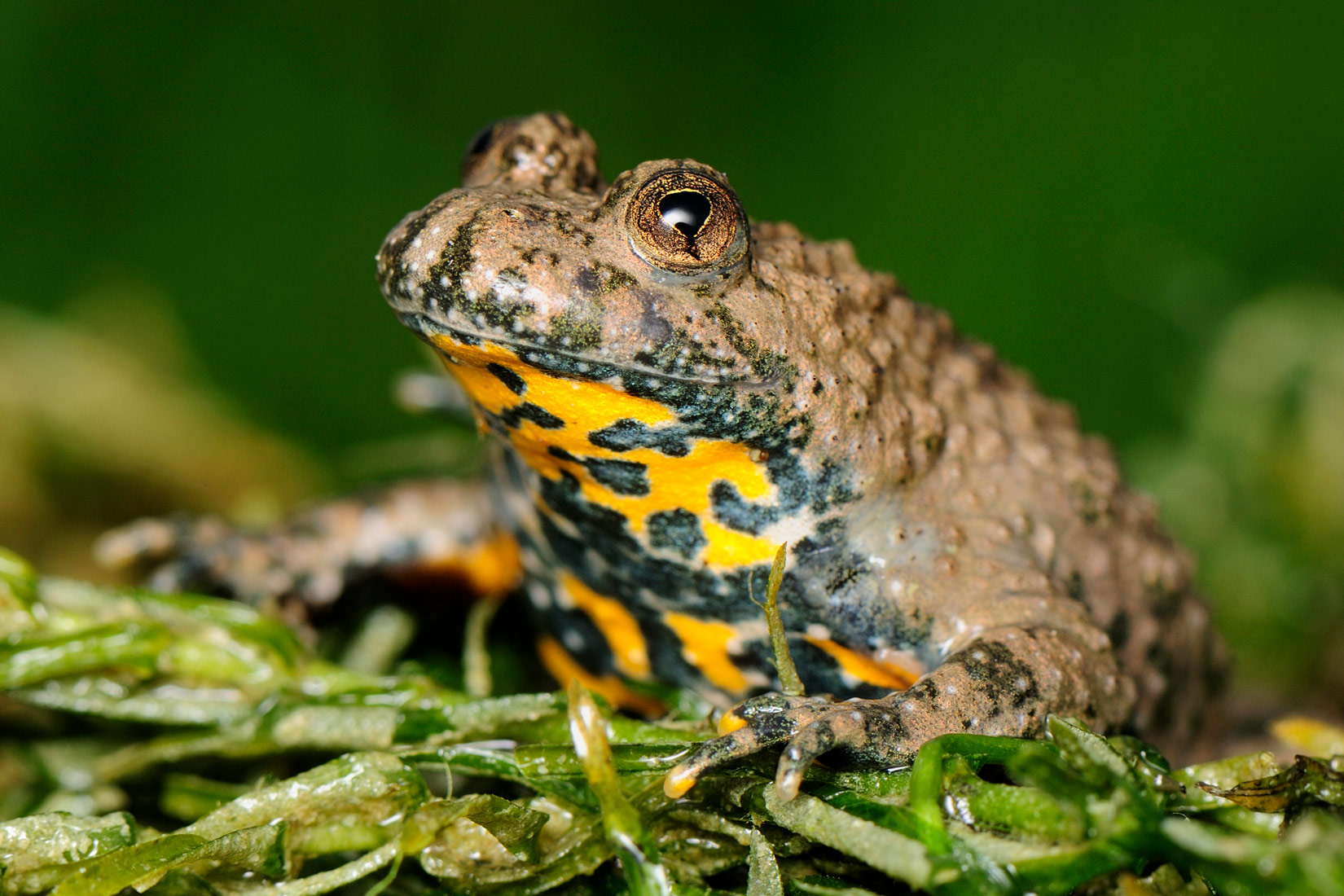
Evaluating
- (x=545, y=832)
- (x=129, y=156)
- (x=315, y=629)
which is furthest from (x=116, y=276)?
(x=545, y=832)

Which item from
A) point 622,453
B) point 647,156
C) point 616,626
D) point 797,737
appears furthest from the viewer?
point 647,156

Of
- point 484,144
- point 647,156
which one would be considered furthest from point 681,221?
point 647,156

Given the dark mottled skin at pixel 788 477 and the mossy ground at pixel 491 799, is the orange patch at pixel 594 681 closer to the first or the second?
the dark mottled skin at pixel 788 477

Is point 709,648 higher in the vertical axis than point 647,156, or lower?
lower

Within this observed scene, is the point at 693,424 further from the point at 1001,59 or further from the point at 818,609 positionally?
the point at 1001,59

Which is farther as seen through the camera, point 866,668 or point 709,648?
point 709,648

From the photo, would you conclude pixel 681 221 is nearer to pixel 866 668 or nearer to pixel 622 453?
pixel 622 453
